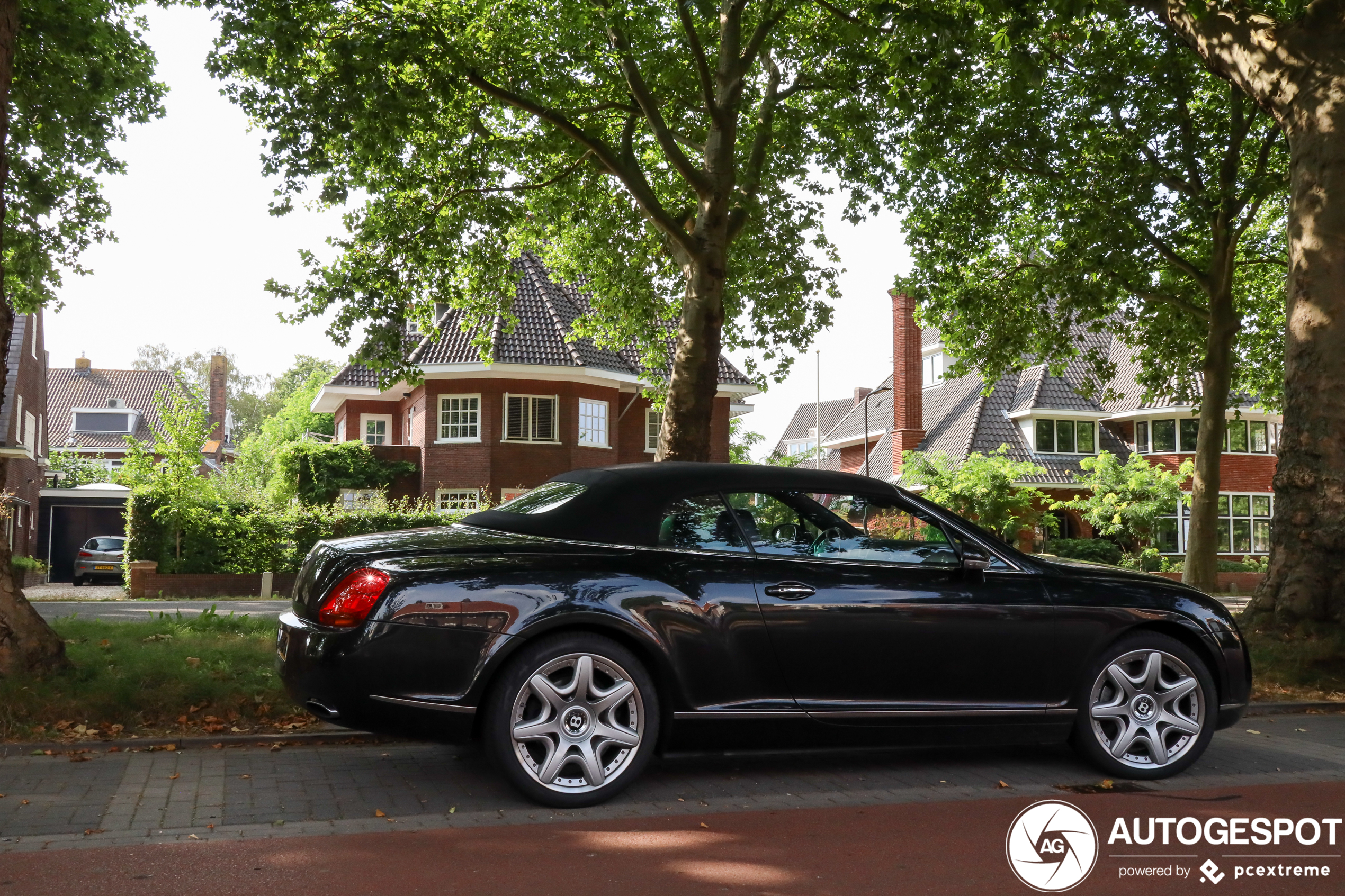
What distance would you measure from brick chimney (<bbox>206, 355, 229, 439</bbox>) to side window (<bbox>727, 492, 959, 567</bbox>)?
249ft

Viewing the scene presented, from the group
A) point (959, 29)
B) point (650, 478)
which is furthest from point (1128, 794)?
point (959, 29)

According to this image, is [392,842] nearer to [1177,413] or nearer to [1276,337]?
[1276,337]

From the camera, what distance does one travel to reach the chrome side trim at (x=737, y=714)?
18.6 feet

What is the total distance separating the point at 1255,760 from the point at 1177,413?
1454 inches

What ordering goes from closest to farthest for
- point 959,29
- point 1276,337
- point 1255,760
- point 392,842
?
point 392,842 < point 1255,760 < point 959,29 < point 1276,337

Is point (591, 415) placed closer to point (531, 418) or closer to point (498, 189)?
point (531, 418)

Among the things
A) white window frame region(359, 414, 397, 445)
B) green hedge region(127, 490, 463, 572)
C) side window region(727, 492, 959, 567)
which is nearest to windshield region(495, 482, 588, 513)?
side window region(727, 492, 959, 567)

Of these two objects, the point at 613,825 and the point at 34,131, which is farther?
the point at 34,131

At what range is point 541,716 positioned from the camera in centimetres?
546

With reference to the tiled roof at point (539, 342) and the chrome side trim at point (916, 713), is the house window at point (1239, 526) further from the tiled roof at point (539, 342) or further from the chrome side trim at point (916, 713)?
the chrome side trim at point (916, 713)

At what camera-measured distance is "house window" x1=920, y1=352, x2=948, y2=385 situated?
47250 mm

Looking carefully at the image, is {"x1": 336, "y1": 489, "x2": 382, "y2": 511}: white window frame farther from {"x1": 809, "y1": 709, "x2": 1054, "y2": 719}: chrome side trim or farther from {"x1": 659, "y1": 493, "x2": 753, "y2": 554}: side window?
{"x1": 809, "y1": 709, "x2": 1054, "y2": 719}: chrome side trim

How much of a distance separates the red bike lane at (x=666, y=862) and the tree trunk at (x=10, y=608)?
3.17 m

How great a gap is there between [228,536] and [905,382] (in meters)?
25.4
